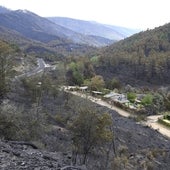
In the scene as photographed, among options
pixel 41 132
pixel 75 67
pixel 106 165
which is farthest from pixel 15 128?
pixel 75 67

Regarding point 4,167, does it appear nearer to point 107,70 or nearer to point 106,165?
point 106,165

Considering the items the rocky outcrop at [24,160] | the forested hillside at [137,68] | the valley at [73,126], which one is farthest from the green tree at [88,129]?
the forested hillside at [137,68]

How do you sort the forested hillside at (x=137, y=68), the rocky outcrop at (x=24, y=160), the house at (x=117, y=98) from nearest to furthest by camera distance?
the rocky outcrop at (x=24, y=160), the house at (x=117, y=98), the forested hillside at (x=137, y=68)

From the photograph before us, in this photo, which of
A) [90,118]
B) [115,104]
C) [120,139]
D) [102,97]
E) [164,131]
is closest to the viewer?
[90,118]

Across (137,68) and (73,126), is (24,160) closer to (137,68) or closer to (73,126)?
(73,126)

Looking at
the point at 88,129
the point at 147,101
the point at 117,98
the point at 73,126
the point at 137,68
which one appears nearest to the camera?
the point at 88,129

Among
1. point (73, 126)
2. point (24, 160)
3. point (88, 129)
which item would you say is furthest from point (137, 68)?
point (24, 160)

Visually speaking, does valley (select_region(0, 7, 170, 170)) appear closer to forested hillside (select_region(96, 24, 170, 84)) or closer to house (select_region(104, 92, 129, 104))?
house (select_region(104, 92, 129, 104))

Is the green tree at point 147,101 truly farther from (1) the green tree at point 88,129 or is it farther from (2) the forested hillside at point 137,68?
(1) the green tree at point 88,129

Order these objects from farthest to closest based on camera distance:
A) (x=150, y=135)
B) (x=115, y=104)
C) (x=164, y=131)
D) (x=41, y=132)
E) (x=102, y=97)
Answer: (x=102, y=97)
(x=115, y=104)
(x=164, y=131)
(x=150, y=135)
(x=41, y=132)

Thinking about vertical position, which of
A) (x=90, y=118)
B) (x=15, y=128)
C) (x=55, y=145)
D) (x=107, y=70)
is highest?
(x=90, y=118)

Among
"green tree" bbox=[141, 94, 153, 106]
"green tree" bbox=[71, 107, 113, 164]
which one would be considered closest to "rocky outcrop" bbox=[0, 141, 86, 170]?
"green tree" bbox=[71, 107, 113, 164]
